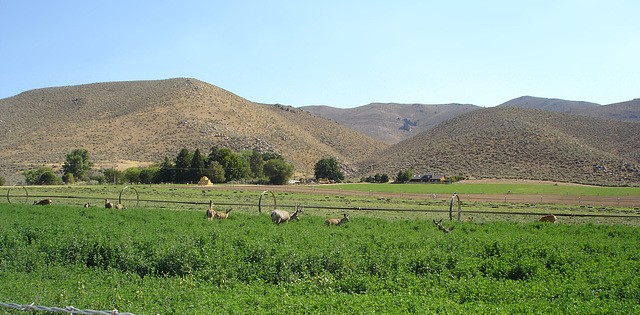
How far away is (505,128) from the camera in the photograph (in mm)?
112438

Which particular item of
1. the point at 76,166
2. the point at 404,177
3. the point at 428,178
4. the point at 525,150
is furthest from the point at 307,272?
the point at 525,150

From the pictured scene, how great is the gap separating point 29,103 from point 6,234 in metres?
147

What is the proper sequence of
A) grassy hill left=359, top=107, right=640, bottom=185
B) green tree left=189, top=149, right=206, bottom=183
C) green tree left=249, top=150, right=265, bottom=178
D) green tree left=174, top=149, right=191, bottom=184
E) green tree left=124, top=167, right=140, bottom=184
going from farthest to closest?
green tree left=249, top=150, right=265, bottom=178 → grassy hill left=359, top=107, right=640, bottom=185 → green tree left=174, top=149, right=191, bottom=184 → green tree left=189, top=149, right=206, bottom=183 → green tree left=124, top=167, right=140, bottom=184

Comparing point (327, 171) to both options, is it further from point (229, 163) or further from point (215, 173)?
point (215, 173)

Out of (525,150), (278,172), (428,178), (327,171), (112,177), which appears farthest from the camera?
(525,150)

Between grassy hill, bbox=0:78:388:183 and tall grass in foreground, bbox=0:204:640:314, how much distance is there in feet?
278

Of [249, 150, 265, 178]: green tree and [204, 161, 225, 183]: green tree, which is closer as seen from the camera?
[204, 161, 225, 183]: green tree

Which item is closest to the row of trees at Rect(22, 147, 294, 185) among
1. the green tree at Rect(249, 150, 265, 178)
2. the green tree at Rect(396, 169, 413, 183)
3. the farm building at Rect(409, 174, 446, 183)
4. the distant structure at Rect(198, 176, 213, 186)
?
the green tree at Rect(249, 150, 265, 178)

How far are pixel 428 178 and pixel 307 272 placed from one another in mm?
80142

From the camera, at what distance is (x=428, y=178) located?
87375 mm

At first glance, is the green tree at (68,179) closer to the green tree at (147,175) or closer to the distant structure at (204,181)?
the green tree at (147,175)

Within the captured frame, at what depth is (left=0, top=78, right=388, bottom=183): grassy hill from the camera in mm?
99562

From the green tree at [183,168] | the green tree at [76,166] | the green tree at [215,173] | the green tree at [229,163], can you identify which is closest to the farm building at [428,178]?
the green tree at [229,163]

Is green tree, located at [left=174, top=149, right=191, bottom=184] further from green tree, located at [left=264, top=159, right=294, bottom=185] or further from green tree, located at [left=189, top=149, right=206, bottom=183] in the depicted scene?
green tree, located at [left=264, top=159, right=294, bottom=185]
